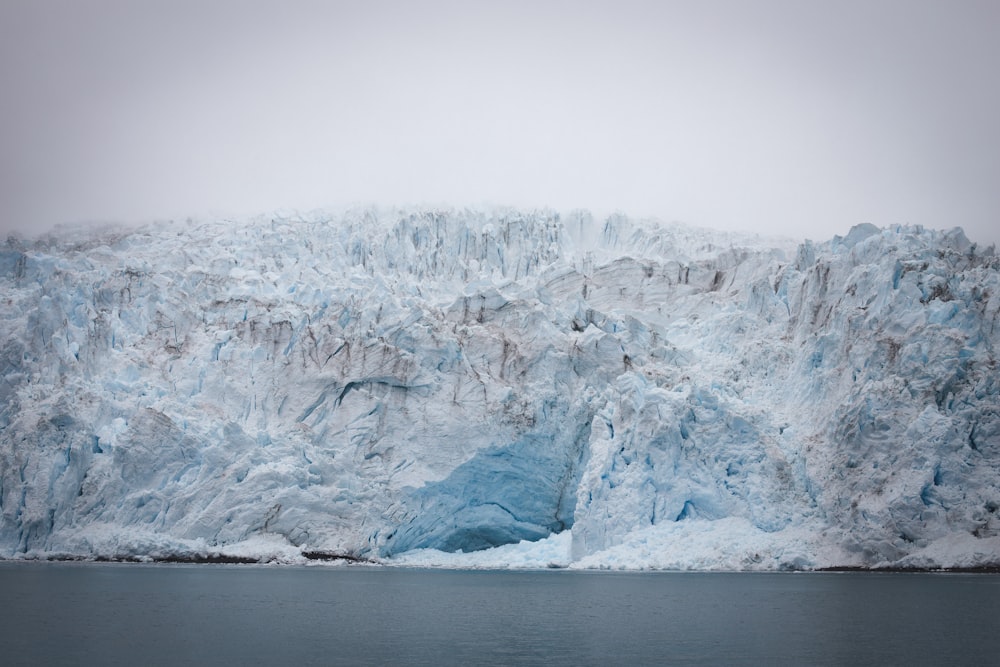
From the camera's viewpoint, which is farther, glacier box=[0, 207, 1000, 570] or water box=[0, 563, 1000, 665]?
glacier box=[0, 207, 1000, 570]

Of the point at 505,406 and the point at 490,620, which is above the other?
the point at 505,406

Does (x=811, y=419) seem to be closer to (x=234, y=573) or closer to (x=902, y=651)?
(x=902, y=651)

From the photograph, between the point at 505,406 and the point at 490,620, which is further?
the point at 505,406

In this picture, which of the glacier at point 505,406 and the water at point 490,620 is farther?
the glacier at point 505,406

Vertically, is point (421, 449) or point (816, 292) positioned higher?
point (816, 292)

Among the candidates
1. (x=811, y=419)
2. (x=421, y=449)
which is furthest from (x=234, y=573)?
(x=811, y=419)
